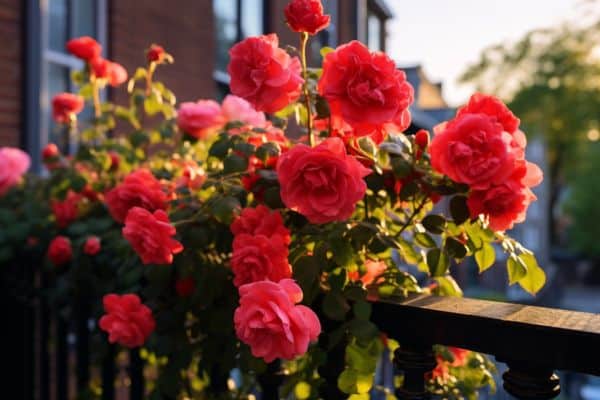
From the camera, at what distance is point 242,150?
4.53 ft

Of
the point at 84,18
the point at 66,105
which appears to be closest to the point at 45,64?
the point at 84,18

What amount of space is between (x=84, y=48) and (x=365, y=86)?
4.84ft

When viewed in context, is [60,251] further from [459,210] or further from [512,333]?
[512,333]

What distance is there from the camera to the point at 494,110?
119cm

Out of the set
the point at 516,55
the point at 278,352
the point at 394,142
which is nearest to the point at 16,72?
the point at 394,142

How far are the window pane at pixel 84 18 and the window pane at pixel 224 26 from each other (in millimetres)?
1915

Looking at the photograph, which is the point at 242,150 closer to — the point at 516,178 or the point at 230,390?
the point at 516,178

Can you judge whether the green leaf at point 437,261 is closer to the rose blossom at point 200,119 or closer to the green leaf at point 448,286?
the green leaf at point 448,286

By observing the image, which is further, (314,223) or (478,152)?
(314,223)

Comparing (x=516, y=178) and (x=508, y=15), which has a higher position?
(x=508, y=15)

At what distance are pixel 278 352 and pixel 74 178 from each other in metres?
1.43

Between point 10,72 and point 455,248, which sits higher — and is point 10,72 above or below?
above

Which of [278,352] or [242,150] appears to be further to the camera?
[242,150]

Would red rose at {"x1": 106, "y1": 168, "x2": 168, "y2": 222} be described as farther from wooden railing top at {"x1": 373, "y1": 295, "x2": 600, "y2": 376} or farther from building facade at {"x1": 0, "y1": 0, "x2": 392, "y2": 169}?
building facade at {"x1": 0, "y1": 0, "x2": 392, "y2": 169}
